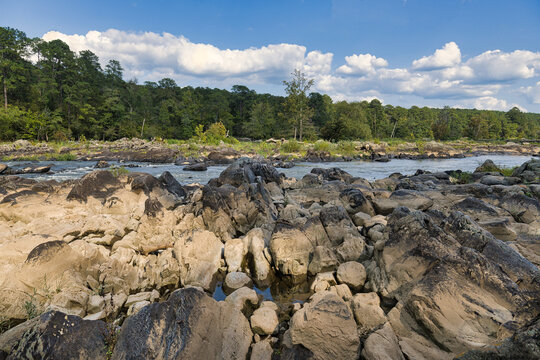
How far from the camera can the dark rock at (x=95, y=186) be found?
35.6 feet

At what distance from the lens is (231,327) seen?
459 centimetres

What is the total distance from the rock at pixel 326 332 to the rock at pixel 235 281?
2.43 metres

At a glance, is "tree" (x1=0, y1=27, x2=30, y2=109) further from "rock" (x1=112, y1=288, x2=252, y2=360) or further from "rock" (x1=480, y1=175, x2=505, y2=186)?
"rock" (x1=480, y1=175, x2=505, y2=186)

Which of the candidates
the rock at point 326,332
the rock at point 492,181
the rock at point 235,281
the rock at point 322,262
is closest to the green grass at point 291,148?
the rock at point 492,181

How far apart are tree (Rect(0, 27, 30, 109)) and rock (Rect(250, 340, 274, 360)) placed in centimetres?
6210

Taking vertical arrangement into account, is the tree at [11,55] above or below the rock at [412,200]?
above

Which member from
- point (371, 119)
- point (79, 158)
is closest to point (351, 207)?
point (79, 158)

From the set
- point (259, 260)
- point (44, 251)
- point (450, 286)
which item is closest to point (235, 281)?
point (259, 260)

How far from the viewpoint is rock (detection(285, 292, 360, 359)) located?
13.8 feet

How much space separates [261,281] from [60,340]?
14.3ft

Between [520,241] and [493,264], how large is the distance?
402 centimetres

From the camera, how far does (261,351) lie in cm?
446

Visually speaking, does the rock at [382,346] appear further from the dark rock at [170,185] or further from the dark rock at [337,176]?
the dark rock at [337,176]

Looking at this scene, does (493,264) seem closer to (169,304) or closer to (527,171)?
(169,304)
